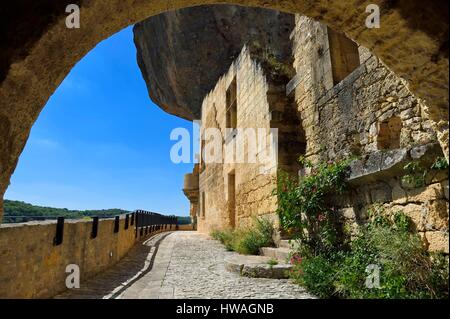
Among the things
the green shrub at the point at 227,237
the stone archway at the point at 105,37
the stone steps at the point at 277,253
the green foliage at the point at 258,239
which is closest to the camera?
the stone archway at the point at 105,37

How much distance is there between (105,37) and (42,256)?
2493mm

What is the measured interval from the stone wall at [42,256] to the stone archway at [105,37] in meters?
1.57

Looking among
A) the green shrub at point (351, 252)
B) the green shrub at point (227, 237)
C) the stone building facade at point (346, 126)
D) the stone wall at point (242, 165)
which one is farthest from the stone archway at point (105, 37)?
the green shrub at point (227, 237)

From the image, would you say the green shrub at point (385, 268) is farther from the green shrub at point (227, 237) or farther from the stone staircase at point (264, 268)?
the green shrub at point (227, 237)

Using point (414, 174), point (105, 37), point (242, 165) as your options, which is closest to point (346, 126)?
point (414, 174)

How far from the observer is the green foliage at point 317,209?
4250mm

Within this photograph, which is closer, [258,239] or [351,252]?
[351,252]

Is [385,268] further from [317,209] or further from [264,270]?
[264,270]

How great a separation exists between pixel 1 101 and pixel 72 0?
0.56 m

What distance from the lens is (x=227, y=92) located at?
11.1 meters

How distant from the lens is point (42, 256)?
3283 mm
